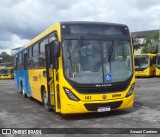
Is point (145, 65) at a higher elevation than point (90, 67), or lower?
lower

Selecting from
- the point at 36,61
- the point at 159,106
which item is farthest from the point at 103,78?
the point at 36,61

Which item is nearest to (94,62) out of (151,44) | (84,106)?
(84,106)

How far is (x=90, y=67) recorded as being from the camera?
10.4 metres

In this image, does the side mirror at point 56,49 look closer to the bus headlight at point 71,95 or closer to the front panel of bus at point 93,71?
the front panel of bus at point 93,71

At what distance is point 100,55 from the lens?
10.6m

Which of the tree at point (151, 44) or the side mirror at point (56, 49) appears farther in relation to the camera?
the tree at point (151, 44)

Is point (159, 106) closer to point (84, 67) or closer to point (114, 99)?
point (114, 99)

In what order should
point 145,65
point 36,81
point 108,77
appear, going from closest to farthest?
point 108,77
point 36,81
point 145,65

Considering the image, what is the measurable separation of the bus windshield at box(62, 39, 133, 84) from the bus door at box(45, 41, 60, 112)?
599mm

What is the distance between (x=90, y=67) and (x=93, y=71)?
154 millimetres

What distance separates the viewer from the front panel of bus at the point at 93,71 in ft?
33.6

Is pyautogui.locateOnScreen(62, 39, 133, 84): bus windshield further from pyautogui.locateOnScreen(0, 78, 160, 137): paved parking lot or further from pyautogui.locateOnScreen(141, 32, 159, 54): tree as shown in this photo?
pyautogui.locateOnScreen(141, 32, 159, 54): tree

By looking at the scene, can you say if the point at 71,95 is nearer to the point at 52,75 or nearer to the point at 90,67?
the point at 90,67

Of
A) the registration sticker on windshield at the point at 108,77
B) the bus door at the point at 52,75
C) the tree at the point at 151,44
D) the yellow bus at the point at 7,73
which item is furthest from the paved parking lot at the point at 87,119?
the tree at the point at 151,44
